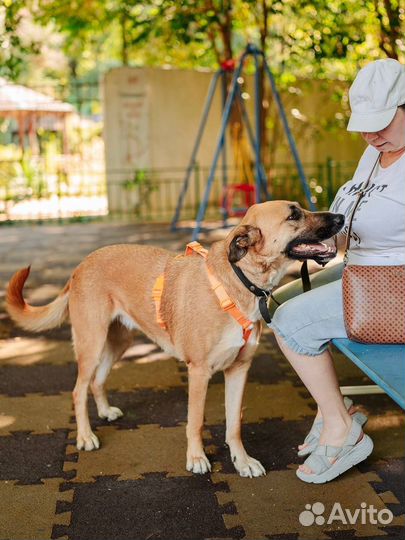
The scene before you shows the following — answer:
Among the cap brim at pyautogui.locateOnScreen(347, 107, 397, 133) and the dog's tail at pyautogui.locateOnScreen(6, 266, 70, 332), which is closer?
the cap brim at pyautogui.locateOnScreen(347, 107, 397, 133)

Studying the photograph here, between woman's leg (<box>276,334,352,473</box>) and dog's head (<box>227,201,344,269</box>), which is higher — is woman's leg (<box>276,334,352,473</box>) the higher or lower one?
the lower one

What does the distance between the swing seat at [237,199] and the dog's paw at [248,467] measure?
7563mm

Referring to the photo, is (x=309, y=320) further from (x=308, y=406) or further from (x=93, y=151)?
(x=93, y=151)

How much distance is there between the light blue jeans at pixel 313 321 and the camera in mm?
3371

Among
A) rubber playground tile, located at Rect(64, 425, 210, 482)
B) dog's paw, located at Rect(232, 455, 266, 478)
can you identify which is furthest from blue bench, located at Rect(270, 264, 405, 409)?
rubber playground tile, located at Rect(64, 425, 210, 482)

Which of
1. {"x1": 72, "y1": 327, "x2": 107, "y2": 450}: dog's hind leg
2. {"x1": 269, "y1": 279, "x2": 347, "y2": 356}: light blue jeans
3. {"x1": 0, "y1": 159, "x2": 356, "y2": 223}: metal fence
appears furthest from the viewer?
{"x1": 0, "y1": 159, "x2": 356, "y2": 223}: metal fence

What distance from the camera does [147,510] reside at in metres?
3.24

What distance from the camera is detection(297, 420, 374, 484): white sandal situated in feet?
11.4

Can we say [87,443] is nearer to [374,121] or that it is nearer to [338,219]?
[338,219]

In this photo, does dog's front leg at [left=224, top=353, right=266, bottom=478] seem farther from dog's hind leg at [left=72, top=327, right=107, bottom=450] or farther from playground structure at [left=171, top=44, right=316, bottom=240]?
playground structure at [left=171, top=44, right=316, bottom=240]

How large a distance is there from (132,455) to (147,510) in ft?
2.11

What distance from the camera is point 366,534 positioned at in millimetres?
3018

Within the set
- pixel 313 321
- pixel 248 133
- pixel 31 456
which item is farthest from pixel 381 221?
pixel 248 133

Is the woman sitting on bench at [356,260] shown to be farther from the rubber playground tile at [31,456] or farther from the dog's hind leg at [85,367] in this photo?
the rubber playground tile at [31,456]
